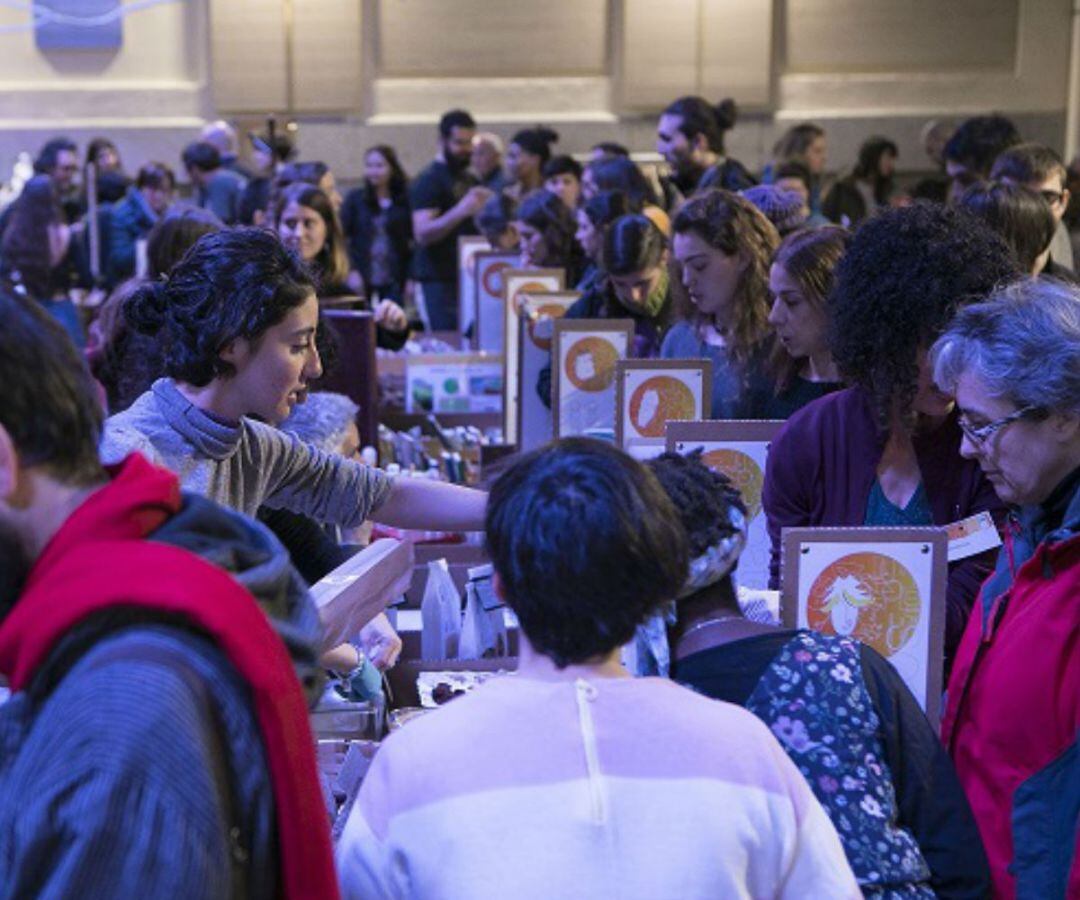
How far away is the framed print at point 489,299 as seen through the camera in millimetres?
6809

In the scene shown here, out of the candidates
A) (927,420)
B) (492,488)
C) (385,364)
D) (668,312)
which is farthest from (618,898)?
(385,364)

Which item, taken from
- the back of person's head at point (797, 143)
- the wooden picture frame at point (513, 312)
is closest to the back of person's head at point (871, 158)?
the back of person's head at point (797, 143)

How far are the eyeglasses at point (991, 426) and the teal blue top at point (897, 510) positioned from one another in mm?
426

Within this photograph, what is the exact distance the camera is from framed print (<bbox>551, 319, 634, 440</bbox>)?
15.0 ft

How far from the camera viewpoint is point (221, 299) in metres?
2.61

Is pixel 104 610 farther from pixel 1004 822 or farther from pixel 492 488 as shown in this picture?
pixel 1004 822

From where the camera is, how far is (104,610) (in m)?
1.27

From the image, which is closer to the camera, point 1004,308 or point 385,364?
point 1004,308

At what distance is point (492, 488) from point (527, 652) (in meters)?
0.17

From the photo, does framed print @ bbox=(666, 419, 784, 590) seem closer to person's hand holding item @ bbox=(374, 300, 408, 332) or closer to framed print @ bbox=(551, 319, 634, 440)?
framed print @ bbox=(551, 319, 634, 440)

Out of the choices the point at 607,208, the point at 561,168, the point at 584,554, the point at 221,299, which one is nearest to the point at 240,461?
the point at 221,299

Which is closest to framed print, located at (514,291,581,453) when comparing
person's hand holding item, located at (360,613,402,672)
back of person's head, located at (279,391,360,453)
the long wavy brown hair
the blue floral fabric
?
the long wavy brown hair

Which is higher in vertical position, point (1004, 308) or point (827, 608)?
point (1004, 308)

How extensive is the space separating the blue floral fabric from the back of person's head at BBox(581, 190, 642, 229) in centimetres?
423
